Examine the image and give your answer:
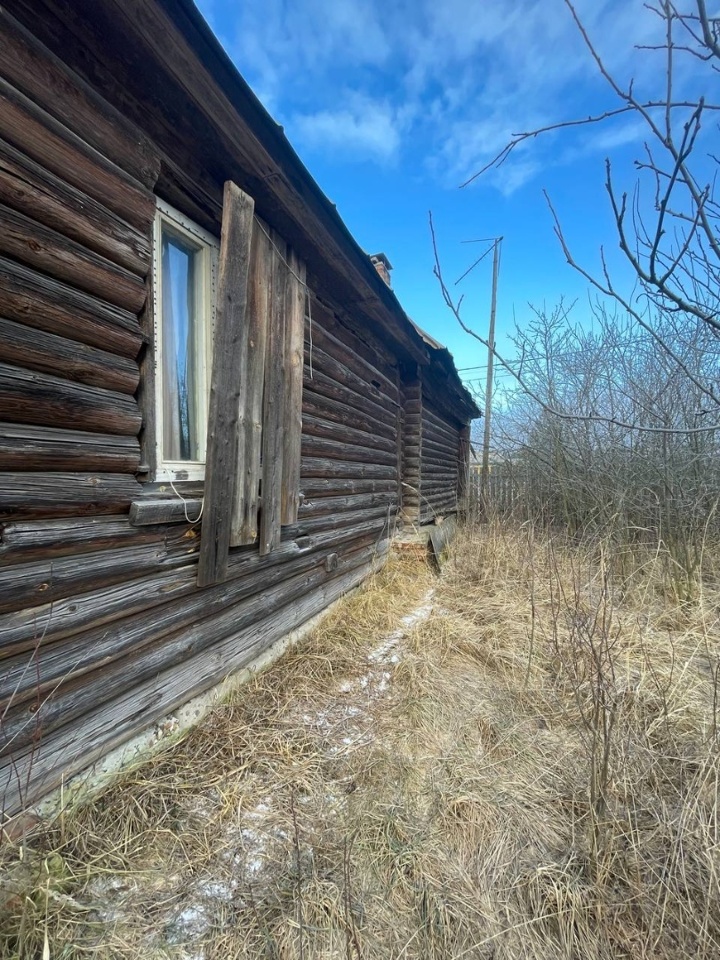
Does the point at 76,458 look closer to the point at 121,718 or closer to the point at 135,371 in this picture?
the point at 135,371

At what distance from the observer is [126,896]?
1.49 meters

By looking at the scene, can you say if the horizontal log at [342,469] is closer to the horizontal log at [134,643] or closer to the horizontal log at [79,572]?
the horizontal log at [134,643]

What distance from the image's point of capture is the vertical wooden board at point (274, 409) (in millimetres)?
2820

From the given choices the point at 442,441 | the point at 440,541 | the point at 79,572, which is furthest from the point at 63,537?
the point at 442,441

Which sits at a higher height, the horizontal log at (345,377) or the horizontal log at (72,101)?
the horizontal log at (72,101)

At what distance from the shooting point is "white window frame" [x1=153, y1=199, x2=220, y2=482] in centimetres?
215

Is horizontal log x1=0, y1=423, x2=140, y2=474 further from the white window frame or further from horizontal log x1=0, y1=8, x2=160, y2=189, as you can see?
horizontal log x1=0, y1=8, x2=160, y2=189

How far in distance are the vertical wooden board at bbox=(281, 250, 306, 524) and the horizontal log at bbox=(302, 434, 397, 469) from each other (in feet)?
1.27

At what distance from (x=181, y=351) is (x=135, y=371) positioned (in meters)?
0.53

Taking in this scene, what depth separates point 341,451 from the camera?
14.1 feet

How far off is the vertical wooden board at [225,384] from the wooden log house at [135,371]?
0.01 meters

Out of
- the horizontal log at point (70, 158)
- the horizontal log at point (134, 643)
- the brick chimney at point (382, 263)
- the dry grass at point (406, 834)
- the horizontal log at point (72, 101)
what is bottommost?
the dry grass at point (406, 834)

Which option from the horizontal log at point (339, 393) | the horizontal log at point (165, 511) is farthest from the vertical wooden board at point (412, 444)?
the horizontal log at point (165, 511)

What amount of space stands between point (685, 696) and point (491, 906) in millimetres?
1929
